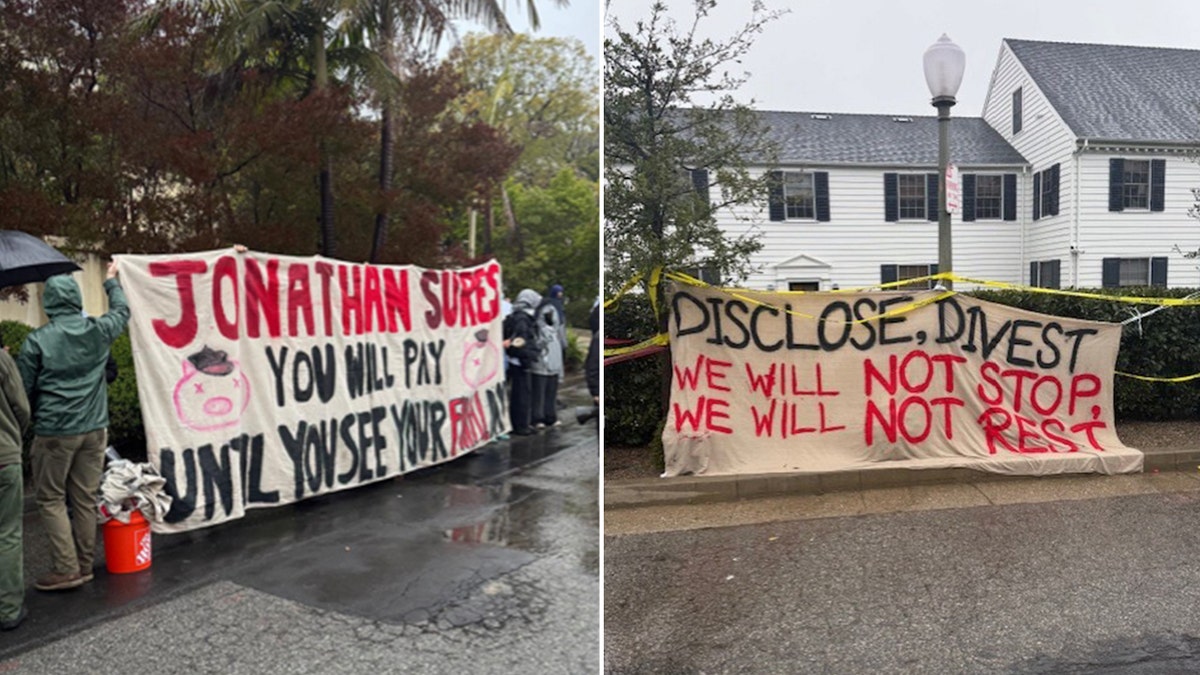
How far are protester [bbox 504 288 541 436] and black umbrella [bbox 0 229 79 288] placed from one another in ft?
13.4

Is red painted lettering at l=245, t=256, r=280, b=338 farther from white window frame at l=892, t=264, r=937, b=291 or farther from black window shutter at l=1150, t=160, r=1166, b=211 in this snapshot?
black window shutter at l=1150, t=160, r=1166, b=211

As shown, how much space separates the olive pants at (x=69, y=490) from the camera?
4.28 meters

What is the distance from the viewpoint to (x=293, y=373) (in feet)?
19.5

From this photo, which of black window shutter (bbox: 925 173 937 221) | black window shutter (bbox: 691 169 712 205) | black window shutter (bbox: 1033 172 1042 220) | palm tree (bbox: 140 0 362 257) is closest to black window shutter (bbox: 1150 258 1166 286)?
black window shutter (bbox: 1033 172 1042 220)

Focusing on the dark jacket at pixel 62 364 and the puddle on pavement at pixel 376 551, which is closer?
the puddle on pavement at pixel 376 551

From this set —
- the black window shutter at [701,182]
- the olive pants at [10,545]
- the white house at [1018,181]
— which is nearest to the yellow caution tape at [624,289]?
the white house at [1018,181]

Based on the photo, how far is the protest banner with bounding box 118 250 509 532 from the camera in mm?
5117

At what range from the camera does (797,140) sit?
4672 millimetres

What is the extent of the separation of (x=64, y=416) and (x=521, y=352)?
15.3 feet

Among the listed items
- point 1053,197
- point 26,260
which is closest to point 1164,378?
point 1053,197

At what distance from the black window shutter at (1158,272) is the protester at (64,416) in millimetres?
7564

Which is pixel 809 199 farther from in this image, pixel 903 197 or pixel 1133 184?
pixel 1133 184

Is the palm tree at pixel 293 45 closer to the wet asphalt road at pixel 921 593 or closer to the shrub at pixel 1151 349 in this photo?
the wet asphalt road at pixel 921 593

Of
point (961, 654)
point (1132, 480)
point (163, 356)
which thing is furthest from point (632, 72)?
point (1132, 480)
